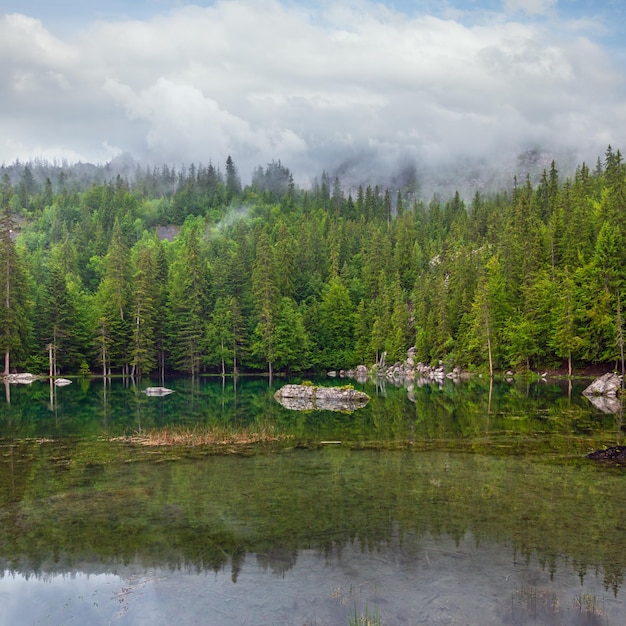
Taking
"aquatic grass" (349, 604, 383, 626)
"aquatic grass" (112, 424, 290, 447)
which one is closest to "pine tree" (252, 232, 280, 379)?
"aquatic grass" (112, 424, 290, 447)

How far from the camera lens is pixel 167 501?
17.4 metres

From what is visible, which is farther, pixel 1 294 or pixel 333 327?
pixel 333 327

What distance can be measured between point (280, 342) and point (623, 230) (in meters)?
59.3

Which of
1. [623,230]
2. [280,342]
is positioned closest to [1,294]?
[280,342]

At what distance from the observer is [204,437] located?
29.3 metres

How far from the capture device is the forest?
84.1 m

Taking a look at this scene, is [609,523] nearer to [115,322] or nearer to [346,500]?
[346,500]

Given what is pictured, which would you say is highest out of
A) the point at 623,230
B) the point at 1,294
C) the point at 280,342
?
the point at 623,230

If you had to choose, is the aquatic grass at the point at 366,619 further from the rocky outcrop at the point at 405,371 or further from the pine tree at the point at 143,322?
the pine tree at the point at 143,322

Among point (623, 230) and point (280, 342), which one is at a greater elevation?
point (623, 230)

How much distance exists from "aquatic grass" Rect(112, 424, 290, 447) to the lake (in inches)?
40.7

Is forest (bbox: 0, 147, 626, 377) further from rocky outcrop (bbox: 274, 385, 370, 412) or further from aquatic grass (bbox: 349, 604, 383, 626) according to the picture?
aquatic grass (bbox: 349, 604, 383, 626)

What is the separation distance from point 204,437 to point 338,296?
100 meters

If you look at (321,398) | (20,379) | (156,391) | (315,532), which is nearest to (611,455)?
(315,532)
